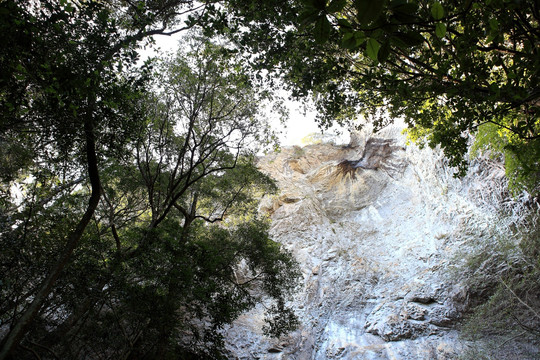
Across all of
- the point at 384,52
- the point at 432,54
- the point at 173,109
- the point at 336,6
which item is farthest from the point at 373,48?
the point at 173,109

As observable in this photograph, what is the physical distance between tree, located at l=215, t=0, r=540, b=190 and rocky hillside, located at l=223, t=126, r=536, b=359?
5.68 metres

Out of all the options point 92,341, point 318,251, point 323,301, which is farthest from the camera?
point 318,251

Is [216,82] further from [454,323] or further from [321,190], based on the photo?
[321,190]

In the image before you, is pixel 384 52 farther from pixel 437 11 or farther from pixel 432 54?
pixel 432 54

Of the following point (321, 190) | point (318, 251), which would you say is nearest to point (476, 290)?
point (318, 251)

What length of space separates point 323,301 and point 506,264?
773 cm

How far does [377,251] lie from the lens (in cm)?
1642

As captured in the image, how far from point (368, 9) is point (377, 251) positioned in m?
17.2

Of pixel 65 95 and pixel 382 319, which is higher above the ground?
pixel 65 95

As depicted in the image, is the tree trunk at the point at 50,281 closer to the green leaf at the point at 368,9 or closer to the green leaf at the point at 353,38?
the green leaf at the point at 353,38

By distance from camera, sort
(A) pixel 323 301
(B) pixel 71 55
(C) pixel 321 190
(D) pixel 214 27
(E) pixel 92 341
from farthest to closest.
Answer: (C) pixel 321 190 < (A) pixel 323 301 < (E) pixel 92 341 < (D) pixel 214 27 < (B) pixel 71 55

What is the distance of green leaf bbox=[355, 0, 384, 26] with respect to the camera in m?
0.80

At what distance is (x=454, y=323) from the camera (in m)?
10.1

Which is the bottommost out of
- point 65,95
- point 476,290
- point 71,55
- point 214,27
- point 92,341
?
point 476,290
